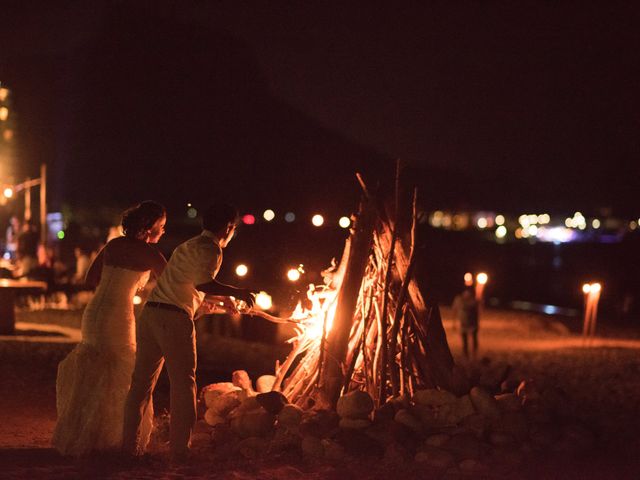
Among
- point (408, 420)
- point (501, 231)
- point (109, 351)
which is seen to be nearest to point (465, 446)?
point (408, 420)

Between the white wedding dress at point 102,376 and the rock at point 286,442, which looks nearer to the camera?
the white wedding dress at point 102,376

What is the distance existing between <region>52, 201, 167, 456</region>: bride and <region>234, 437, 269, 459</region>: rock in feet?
2.14

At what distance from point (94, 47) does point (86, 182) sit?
5348 centimetres

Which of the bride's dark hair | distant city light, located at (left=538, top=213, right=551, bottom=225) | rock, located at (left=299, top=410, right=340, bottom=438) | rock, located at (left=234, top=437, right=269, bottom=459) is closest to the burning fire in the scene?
rock, located at (left=299, top=410, right=340, bottom=438)

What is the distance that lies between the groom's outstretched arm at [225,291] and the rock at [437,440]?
1592 millimetres

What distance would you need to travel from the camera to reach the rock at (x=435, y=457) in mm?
6320

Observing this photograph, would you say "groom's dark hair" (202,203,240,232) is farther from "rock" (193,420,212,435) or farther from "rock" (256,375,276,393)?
"rock" (256,375,276,393)

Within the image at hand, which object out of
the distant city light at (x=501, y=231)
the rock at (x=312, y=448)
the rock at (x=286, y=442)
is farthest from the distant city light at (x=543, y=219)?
the rock at (x=312, y=448)

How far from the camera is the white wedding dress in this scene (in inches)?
253

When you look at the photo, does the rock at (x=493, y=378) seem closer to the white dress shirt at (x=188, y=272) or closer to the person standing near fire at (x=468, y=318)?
the white dress shirt at (x=188, y=272)

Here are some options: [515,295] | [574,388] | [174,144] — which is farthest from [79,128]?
[574,388]

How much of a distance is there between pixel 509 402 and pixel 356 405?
118cm

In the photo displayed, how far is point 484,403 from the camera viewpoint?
6914 mm

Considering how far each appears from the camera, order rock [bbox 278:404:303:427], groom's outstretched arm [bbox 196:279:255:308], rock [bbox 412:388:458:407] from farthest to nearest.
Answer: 1. rock [bbox 412:388:458:407]
2. rock [bbox 278:404:303:427]
3. groom's outstretched arm [bbox 196:279:255:308]
